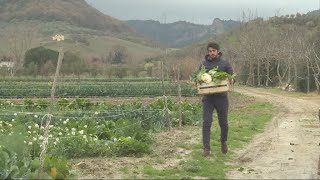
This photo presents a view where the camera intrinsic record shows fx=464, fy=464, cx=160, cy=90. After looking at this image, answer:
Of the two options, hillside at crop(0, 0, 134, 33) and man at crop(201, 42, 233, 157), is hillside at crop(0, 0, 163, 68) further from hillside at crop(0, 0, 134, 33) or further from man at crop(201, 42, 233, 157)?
man at crop(201, 42, 233, 157)

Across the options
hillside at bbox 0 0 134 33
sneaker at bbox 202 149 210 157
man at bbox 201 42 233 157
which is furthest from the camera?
hillside at bbox 0 0 134 33

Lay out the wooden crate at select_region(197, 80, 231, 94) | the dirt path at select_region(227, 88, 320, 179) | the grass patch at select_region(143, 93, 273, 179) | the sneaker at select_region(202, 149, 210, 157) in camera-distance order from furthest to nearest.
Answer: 1. the sneaker at select_region(202, 149, 210, 157)
2. the wooden crate at select_region(197, 80, 231, 94)
3. the dirt path at select_region(227, 88, 320, 179)
4. the grass patch at select_region(143, 93, 273, 179)

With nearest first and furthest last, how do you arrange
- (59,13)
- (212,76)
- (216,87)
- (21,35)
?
(216,87) → (212,76) → (21,35) → (59,13)

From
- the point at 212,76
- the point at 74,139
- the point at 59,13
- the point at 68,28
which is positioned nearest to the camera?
the point at 212,76

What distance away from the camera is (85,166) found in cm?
805

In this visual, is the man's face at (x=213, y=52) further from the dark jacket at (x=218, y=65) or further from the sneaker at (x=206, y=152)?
the sneaker at (x=206, y=152)

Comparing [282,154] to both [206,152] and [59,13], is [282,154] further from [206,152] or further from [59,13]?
[59,13]

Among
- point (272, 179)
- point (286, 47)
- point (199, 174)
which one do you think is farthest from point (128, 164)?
point (286, 47)

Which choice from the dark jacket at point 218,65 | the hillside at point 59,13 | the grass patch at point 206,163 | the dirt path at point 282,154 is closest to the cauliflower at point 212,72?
the dark jacket at point 218,65

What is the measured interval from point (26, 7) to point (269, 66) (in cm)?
10856

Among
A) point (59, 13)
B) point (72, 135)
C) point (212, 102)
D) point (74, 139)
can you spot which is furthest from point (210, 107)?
point (59, 13)

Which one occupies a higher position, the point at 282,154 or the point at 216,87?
the point at 216,87

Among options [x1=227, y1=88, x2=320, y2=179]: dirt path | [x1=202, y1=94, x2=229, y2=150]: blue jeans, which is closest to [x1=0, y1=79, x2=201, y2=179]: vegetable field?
[x1=202, y1=94, x2=229, y2=150]: blue jeans

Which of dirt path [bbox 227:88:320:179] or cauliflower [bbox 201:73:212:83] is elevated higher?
cauliflower [bbox 201:73:212:83]
